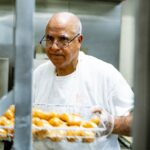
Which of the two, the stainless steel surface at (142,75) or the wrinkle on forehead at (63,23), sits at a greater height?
the wrinkle on forehead at (63,23)

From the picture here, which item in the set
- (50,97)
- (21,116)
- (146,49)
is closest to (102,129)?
(21,116)

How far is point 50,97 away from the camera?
4.24 ft

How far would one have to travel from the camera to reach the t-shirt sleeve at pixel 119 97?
3.96 feet

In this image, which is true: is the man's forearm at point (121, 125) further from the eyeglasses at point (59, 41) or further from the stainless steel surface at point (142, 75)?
the stainless steel surface at point (142, 75)

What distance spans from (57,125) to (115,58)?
1681mm

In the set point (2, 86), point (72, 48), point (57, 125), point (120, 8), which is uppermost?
point (120, 8)

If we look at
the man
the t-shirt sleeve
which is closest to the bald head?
the man

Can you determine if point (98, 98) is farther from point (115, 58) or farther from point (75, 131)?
point (115, 58)

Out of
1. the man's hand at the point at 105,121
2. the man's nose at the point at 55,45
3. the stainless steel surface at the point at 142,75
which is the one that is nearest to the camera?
the stainless steel surface at the point at 142,75

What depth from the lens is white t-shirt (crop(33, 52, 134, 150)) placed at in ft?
3.98

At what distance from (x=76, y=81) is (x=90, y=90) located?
0.06 meters

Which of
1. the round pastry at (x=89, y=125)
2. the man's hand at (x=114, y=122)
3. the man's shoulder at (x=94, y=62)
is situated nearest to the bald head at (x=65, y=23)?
the man's shoulder at (x=94, y=62)

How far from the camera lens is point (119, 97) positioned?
3.96 ft

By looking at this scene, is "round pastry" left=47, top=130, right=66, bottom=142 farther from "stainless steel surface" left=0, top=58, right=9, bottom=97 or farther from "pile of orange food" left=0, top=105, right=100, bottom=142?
"stainless steel surface" left=0, top=58, right=9, bottom=97
